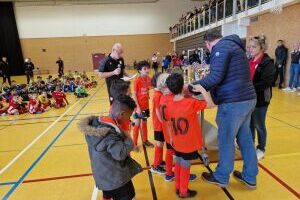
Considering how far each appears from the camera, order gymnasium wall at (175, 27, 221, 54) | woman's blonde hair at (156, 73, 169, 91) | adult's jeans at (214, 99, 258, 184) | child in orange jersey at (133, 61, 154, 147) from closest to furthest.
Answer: adult's jeans at (214, 99, 258, 184) < woman's blonde hair at (156, 73, 169, 91) < child in orange jersey at (133, 61, 154, 147) < gymnasium wall at (175, 27, 221, 54)

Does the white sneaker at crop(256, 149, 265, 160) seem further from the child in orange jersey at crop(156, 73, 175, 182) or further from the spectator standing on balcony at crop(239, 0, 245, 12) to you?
the spectator standing on balcony at crop(239, 0, 245, 12)

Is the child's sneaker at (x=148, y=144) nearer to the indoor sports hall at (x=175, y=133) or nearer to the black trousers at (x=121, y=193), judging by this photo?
the indoor sports hall at (x=175, y=133)

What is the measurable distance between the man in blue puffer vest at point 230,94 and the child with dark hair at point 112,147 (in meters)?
1.06

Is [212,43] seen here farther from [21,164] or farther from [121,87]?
[21,164]

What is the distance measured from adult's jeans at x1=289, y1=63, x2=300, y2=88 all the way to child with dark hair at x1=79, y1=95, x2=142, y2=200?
9.59 meters

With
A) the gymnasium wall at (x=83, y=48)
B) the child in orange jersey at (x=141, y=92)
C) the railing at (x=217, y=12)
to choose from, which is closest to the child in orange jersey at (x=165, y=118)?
the child in orange jersey at (x=141, y=92)

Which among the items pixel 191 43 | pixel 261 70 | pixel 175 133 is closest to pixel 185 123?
pixel 175 133

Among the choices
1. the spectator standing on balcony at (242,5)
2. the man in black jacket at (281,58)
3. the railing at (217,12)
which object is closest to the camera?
the man in black jacket at (281,58)

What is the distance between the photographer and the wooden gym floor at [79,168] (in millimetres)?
3209

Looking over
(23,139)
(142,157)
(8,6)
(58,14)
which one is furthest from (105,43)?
(142,157)

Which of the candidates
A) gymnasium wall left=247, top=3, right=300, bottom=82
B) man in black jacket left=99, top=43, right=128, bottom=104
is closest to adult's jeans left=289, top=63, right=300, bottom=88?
gymnasium wall left=247, top=3, right=300, bottom=82

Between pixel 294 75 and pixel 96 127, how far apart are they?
32.7 feet

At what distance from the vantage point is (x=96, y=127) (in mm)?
2125

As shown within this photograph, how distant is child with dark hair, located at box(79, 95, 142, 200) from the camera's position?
2.09 m
